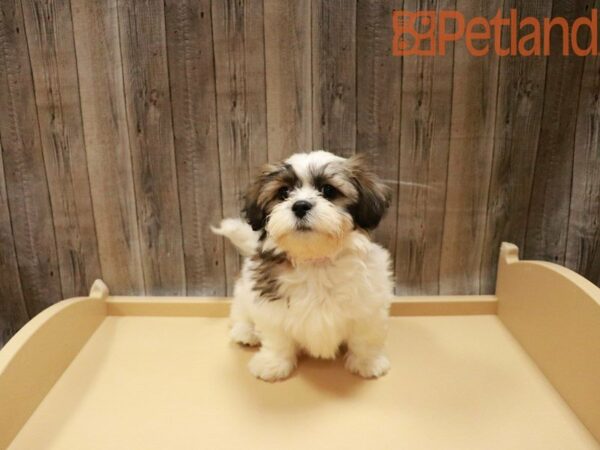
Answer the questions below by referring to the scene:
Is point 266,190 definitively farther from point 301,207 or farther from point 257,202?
point 301,207

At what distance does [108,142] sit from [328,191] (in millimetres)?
934

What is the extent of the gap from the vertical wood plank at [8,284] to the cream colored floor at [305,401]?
1.52 feet

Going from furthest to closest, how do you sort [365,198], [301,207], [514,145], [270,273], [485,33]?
[514,145], [485,33], [270,273], [365,198], [301,207]

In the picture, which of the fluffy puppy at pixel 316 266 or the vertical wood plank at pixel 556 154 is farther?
the vertical wood plank at pixel 556 154

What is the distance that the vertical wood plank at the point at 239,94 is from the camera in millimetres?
1622

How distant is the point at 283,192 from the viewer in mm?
1342

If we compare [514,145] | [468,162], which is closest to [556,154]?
[514,145]

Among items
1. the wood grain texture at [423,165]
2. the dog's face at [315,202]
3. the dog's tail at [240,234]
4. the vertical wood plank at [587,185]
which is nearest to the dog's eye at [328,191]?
the dog's face at [315,202]

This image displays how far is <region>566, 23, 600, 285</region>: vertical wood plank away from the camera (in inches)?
65.2

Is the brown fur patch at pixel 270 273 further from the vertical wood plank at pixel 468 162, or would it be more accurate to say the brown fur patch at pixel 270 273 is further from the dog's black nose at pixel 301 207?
the vertical wood plank at pixel 468 162

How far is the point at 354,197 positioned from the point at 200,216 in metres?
0.74

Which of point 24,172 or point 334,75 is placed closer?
point 334,75

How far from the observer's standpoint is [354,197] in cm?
133

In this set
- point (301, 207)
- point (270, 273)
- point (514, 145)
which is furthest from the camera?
point (514, 145)
